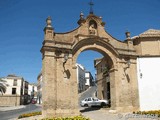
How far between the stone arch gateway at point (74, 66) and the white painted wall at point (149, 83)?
0.63 metres

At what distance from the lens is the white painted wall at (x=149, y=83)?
2011cm

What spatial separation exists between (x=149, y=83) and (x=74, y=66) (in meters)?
8.22

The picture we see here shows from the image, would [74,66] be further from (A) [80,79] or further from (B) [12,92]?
(A) [80,79]

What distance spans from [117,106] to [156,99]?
4.48 meters

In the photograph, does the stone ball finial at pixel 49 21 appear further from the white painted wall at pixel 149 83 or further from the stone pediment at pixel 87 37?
the white painted wall at pixel 149 83

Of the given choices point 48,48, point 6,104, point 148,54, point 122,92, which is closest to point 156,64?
point 148,54

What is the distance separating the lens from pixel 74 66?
18.0m

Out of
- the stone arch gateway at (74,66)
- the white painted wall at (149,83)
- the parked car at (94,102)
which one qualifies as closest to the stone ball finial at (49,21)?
the stone arch gateway at (74,66)

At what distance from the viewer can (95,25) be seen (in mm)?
19922

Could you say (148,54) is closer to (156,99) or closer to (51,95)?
(156,99)

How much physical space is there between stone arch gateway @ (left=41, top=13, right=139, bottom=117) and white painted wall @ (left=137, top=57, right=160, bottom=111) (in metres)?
0.63

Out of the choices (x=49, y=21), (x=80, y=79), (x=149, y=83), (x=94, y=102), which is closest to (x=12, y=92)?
(x=80, y=79)

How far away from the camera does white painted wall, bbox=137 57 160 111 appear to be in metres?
20.1

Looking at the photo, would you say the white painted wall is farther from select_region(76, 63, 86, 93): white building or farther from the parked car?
select_region(76, 63, 86, 93): white building
